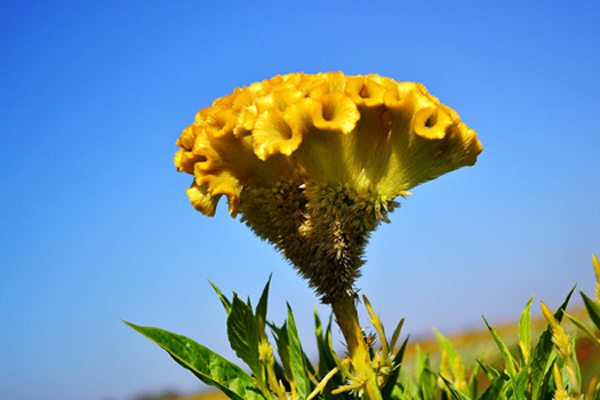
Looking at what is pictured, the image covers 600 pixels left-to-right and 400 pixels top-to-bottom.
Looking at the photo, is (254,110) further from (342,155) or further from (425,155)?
(425,155)

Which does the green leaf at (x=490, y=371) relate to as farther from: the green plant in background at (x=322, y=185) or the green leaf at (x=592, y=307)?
the green leaf at (x=592, y=307)

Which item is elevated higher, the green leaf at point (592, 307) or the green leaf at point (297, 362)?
the green leaf at point (297, 362)

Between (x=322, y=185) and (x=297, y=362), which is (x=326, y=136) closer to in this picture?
(x=322, y=185)

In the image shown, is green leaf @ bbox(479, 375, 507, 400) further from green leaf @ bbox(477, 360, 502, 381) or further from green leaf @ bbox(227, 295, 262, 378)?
green leaf @ bbox(227, 295, 262, 378)

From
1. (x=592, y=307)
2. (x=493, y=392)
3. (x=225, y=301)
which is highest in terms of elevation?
(x=225, y=301)

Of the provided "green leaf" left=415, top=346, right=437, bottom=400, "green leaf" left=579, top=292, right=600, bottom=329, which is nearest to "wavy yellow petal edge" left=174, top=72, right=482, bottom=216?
"green leaf" left=579, top=292, right=600, bottom=329

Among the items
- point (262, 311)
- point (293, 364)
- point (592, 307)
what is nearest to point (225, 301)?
point (262, 311)

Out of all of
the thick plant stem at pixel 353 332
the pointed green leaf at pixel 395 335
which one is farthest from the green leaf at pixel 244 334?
the pointed green leaf at pixel 395 335
